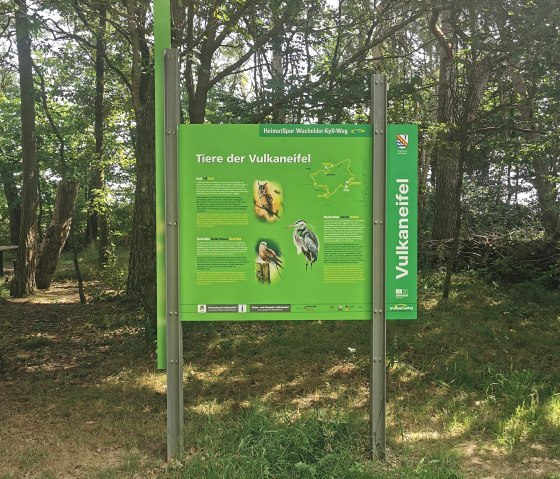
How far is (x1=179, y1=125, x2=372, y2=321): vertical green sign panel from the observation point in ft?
11.1

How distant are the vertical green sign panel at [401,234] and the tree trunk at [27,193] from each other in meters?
9.28

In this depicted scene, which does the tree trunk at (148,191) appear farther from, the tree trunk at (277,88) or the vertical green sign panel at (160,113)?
the vertical green sign panel at (160,113)

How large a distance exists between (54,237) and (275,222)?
976 cm

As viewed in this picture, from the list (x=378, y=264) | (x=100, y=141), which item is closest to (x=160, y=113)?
(x=378, y=264)

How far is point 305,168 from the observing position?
135 inches

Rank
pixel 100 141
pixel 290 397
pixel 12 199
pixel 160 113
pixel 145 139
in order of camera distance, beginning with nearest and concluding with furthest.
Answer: pixel 160 113 → pixel 290 397 → pixel 145 139 → pixel 100 141 → pixel 12 199

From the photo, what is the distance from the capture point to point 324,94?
19.9 feet

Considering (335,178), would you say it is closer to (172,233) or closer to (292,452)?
(172,233)

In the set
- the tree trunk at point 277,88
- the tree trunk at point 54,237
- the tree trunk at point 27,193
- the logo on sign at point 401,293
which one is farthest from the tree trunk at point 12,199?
the logo on sign at point 401,293

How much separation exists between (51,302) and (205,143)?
7.89 metres

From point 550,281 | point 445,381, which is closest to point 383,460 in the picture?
point 445,381

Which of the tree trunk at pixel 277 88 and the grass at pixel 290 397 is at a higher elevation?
the tree trunk at pixel 277 88

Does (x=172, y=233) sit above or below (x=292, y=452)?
above

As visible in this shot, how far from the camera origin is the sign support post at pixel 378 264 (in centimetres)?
338
